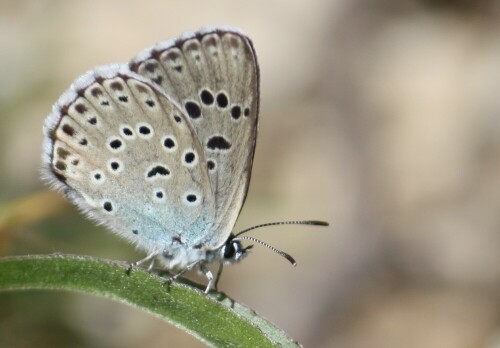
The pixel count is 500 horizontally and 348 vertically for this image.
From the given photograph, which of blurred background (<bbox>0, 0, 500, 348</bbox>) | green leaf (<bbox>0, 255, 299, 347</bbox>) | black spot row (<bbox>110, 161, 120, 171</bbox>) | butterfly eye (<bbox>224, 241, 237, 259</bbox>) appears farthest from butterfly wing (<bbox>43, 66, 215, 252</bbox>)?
blurred background (<bbox>0, 0, 500, 348</bbox>)

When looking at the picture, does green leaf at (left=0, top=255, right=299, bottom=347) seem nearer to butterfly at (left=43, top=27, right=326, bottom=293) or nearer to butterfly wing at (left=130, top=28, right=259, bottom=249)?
butterfly at (left=43, top=27, right=326, bottom=293)

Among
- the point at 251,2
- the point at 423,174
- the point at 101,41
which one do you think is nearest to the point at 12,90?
the point at 101,41

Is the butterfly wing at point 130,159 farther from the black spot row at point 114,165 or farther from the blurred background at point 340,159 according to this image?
the blurred background at point 340,159

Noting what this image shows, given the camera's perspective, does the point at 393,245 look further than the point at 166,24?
No

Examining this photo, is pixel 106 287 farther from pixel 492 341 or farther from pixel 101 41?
pixel 101 41

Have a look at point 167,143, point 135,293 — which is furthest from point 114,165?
point 135,293

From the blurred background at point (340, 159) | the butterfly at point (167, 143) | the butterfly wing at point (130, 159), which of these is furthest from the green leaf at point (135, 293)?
the blurred background at point (340, 159)

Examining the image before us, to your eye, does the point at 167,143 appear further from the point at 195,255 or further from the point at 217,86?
the point at 195,255
